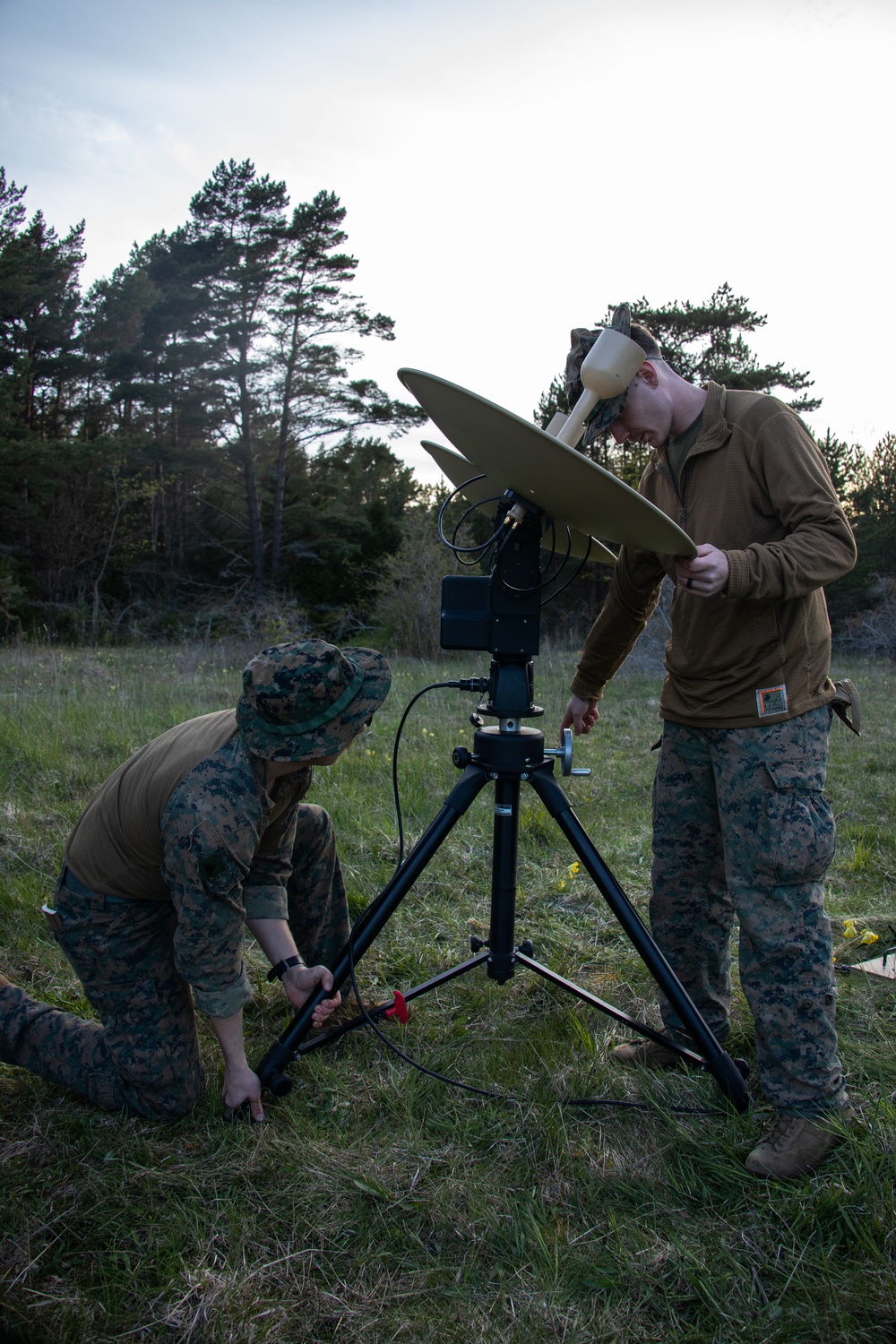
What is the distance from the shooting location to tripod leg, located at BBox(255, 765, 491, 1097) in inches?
79.4

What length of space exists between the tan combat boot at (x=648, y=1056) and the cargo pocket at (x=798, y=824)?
0.71m

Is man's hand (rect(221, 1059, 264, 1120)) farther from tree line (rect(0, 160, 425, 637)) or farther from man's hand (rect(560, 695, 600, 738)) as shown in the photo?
tree line (rect(0, 160, 425, 637))

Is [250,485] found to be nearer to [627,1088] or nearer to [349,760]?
[349,760]

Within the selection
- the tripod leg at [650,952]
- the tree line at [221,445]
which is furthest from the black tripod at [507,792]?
the tree line at [221,445]

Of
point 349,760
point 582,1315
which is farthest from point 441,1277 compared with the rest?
point 349,760

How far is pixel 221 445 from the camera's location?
2081cm

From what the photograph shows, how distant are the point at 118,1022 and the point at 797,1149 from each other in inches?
64.1

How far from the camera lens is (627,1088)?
216 centimetres

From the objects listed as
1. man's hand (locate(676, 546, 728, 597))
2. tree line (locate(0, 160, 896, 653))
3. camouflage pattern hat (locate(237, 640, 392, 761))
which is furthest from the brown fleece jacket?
tree line (locate(0, 160, 896, 653))

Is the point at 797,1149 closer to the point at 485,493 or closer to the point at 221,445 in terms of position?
the point at 485,493

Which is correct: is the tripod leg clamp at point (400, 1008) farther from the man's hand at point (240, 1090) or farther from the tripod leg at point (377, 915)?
the man's hand at point (240, 1090)

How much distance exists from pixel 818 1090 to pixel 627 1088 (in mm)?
493

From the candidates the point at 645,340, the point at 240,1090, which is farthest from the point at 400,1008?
the point at 645,340

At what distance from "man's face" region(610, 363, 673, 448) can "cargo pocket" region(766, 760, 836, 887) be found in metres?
0.87
